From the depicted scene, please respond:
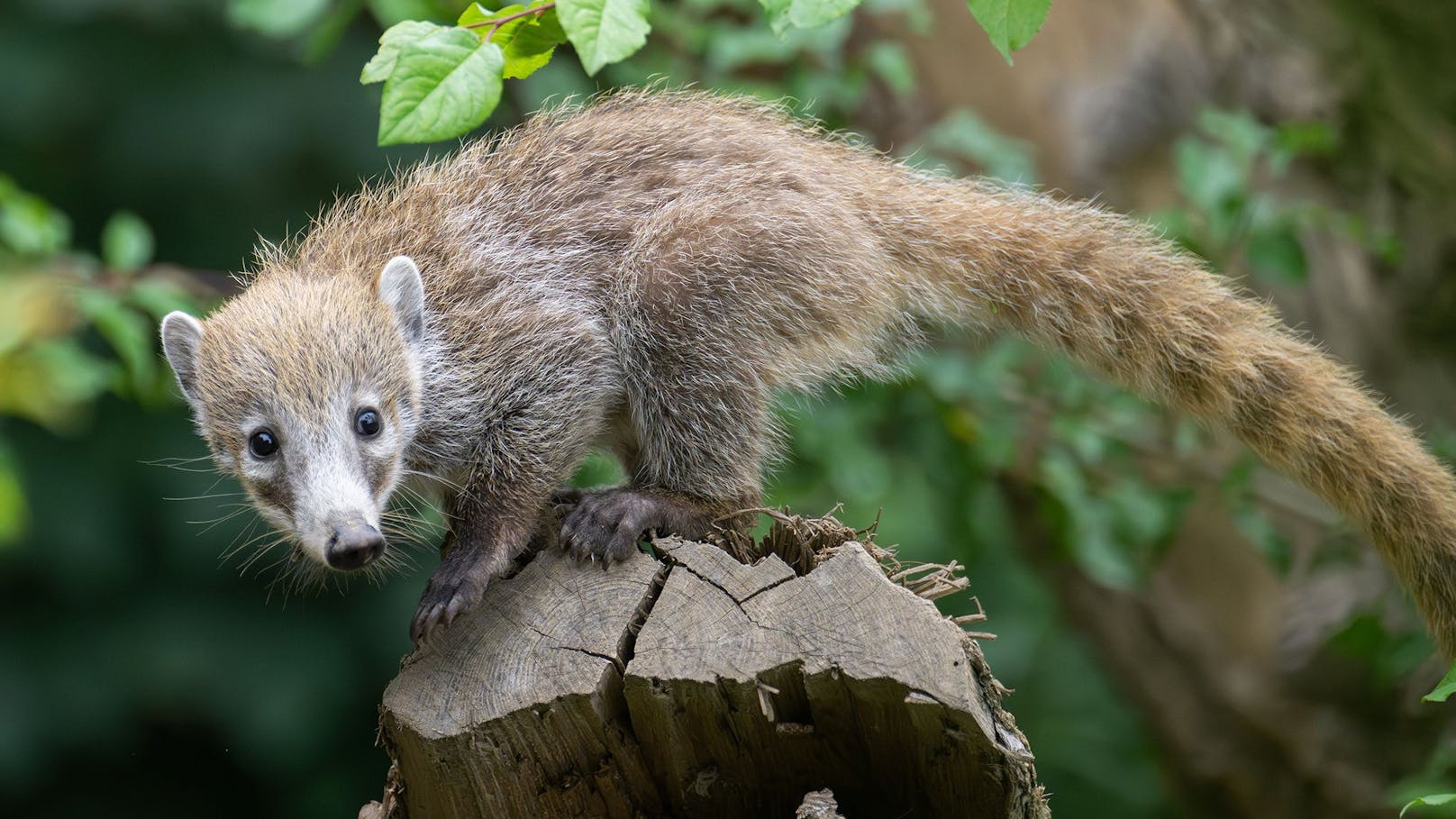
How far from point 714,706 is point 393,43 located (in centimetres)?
163

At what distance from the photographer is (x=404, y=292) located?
167 inches

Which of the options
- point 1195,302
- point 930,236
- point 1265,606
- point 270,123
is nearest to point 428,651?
point 930,236

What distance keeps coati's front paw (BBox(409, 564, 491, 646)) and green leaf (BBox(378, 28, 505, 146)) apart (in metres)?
1.45

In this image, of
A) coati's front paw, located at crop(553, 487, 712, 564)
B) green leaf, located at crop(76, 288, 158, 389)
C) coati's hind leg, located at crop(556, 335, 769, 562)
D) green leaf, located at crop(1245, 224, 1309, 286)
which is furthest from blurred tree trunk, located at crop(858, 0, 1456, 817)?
green leaf, located at crop(76, 288, 158, 389)

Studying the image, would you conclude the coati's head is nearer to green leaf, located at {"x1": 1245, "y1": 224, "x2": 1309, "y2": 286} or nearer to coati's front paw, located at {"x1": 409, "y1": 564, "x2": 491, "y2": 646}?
coati's front paw, located at {"x1": 409, "y1": 564, "x2": 491, "y2": 646}

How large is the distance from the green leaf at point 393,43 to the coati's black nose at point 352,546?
1.41 metres

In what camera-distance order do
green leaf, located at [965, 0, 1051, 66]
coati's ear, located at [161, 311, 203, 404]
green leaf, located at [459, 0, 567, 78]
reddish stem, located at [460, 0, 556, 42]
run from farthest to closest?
coati's ear, located at [161, 311, 203, 404], green leaf, located at [459, 0, 567, 78], reddish stem, located at [460, 0, 556, 42], green leaf, located at [965, 0, 1051, 66]

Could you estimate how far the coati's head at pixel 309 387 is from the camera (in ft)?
12.8

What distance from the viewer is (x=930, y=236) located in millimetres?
4660

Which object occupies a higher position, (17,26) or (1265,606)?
(17,26)

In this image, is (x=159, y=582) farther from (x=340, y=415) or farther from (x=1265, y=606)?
(x=1265, y=606)

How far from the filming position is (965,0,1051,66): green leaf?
2455 mm

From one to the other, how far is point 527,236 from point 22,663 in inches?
139

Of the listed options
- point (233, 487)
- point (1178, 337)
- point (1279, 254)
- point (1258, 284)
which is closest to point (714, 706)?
point (1178, 337)
